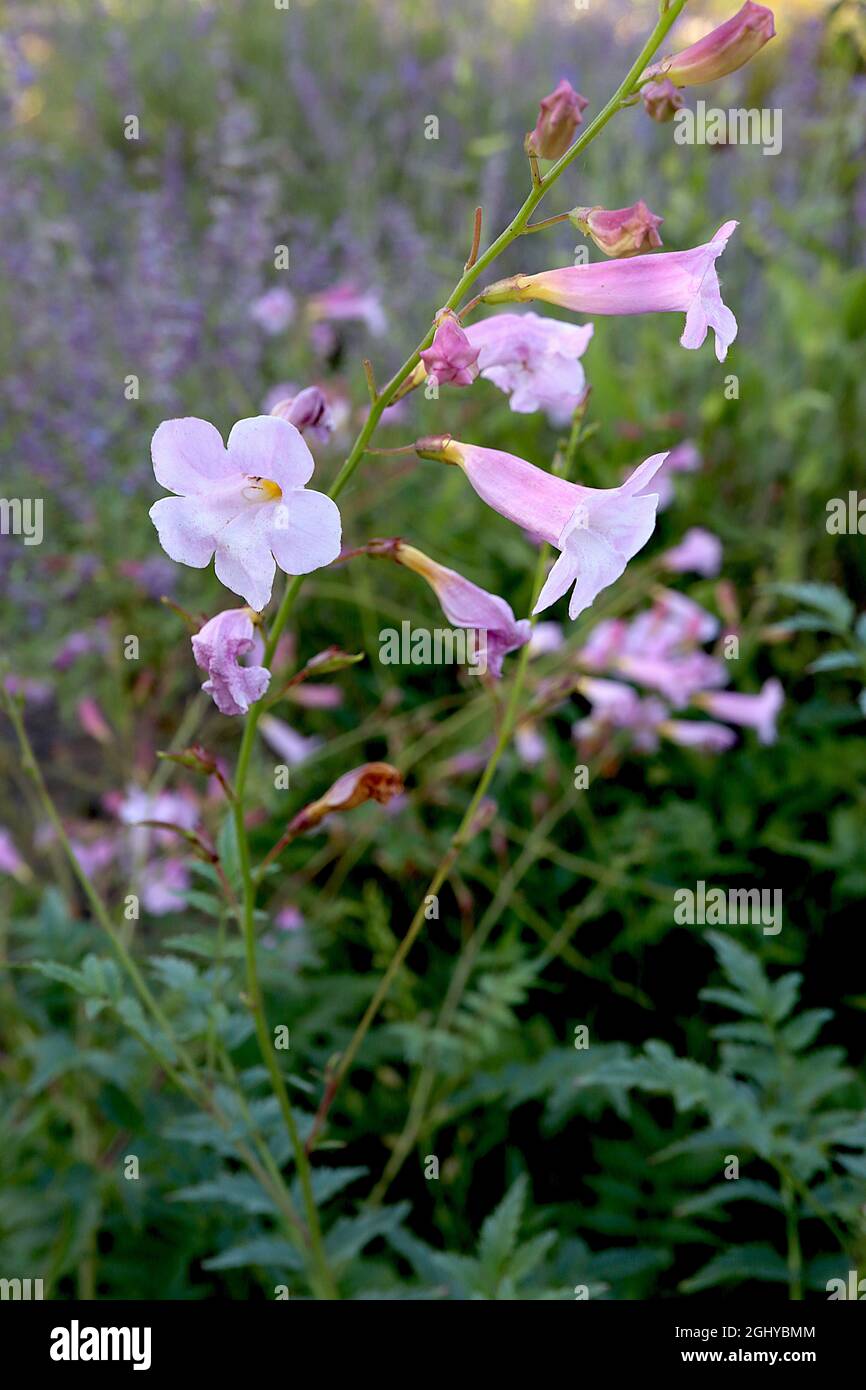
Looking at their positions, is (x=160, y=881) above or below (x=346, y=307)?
below

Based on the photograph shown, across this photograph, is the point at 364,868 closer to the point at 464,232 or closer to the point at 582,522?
the point at 582,522

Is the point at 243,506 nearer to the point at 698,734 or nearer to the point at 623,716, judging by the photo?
the point at 623,716

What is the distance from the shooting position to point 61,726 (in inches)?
132

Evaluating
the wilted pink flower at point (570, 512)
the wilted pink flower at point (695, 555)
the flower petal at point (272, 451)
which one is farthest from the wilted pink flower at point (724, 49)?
the wilted pink flower at point (695, 555)

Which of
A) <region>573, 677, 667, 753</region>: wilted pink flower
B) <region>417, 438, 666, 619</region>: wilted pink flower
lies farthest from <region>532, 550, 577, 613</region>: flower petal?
<region>573, 677, 667, 753</region>: wilted pink flower

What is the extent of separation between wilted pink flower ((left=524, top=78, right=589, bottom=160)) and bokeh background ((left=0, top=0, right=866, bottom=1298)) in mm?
618

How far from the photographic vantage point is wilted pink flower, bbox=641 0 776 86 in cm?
99

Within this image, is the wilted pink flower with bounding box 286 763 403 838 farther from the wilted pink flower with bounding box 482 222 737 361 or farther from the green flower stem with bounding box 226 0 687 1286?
the wilted pink flower with bounding box 482 222 737 361

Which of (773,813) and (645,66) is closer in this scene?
(645,66)

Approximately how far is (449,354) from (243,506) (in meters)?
0.20

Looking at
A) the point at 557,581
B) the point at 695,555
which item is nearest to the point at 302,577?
the point at 557,581

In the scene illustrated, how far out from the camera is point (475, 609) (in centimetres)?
112
